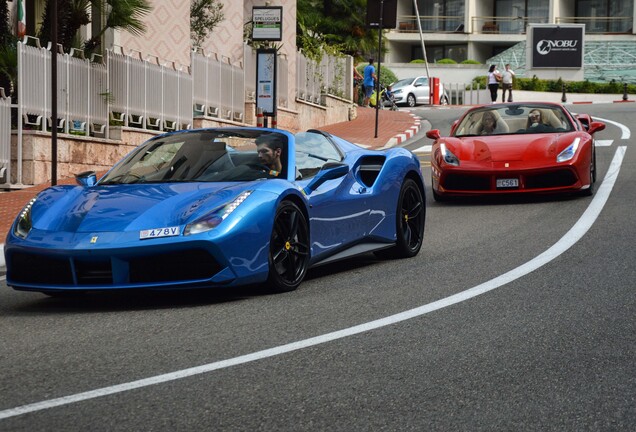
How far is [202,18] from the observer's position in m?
27.6

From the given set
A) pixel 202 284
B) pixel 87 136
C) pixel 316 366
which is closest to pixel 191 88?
pixel 87 136

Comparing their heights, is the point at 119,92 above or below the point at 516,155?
above

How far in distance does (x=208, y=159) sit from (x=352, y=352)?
3.03 metres

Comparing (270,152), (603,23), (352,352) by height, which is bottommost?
(352,352)

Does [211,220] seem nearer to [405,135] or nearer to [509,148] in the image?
[509,148]

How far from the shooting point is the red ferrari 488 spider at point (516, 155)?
14.5 metres

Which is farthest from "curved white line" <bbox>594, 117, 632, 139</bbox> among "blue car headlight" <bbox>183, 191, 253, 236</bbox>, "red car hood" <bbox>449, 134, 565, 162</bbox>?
"blue car headlight" <bbox>183, 191, 253, 236</bbox>

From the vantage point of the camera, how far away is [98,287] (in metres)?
7.30

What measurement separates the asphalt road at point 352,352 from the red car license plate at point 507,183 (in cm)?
464

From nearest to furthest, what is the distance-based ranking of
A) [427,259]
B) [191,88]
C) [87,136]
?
[427,259] → [87,136] → [191,88]

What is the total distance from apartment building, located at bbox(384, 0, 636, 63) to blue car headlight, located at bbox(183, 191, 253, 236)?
6926 centimetres

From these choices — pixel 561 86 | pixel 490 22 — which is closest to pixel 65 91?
pixel 561 86

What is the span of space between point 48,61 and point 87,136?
1.62 meters

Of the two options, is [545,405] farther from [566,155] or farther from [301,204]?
[566,155]
